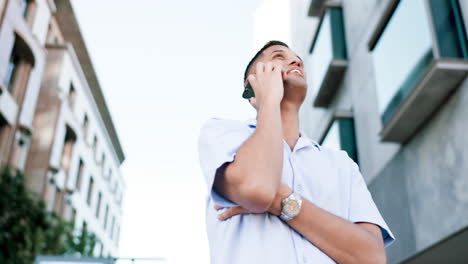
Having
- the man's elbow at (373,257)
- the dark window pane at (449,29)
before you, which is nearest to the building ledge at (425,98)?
the dark window pane at (449,29)

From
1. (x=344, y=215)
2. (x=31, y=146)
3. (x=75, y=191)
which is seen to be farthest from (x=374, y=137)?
(x=75, y=191)

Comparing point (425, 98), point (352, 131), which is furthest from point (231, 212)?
point (352, 131)

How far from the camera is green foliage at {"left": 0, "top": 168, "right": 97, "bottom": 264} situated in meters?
14.8

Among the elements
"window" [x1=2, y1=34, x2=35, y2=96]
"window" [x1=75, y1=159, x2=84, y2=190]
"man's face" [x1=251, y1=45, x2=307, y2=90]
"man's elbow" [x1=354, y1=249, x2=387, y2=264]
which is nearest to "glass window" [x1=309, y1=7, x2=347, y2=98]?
"man's face" [x1=251, y1=45, x2=307, y2=90]

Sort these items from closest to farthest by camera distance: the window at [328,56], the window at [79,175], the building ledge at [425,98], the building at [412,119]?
the building ledge at [425,98] < the building at [412,119] < the window at [328,56] < the window at [79,175]

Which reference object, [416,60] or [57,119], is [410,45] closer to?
[416,60]

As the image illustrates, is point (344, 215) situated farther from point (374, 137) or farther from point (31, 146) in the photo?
point (31, 146)

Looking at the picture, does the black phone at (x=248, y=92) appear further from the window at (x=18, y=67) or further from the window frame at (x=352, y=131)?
the window at (x=18, y=67)

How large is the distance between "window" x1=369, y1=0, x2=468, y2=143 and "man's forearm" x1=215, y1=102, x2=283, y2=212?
6.20m

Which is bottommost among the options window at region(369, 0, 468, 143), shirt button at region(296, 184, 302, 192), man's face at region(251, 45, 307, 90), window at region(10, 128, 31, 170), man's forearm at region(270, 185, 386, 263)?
man's forearm at region(270, 185, 386, 263)

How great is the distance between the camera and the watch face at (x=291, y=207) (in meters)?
1.56

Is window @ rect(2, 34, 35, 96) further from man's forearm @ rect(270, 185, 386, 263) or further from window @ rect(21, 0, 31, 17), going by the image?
man's forearm @ rect(270, 185, 386, 263)

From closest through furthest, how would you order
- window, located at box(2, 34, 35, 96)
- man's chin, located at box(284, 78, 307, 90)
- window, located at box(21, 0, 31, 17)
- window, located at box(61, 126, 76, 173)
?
man's chin, located at box(284, 78, 307, 90) < window, located at box(2, 34, 35, 96) < window, located at box(21, 0, 31, 17) < window, located at box(61, 126, 76, 173)

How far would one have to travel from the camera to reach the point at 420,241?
8.06 m
